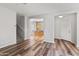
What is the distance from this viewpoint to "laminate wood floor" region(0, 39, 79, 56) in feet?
4.23

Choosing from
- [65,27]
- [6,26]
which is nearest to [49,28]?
[65,27]

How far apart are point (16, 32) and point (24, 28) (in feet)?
0.41

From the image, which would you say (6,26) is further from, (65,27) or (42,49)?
(65,27)

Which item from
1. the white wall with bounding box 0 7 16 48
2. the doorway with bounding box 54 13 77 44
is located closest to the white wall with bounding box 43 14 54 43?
the doorway with bounding box 54 13 77 44

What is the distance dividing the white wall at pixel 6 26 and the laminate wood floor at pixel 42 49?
79 mm

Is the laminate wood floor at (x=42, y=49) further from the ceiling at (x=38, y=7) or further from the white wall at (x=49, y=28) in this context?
the ceiling at (x=38, y=7)

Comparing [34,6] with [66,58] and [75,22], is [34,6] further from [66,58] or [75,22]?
[66,58]

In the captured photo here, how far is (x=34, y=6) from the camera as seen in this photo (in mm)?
1267

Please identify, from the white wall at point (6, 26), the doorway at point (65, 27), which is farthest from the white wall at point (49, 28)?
the white wall at point (6, 26)

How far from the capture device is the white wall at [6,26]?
4.13 ft

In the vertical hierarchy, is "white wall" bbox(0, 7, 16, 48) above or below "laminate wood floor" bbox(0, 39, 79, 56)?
above

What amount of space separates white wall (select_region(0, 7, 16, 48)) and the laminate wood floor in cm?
8

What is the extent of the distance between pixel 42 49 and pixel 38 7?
57cm

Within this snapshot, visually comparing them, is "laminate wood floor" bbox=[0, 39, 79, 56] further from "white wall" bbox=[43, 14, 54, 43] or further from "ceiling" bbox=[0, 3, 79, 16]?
"ceiling" bbox=[0, 3, 79, 16]
